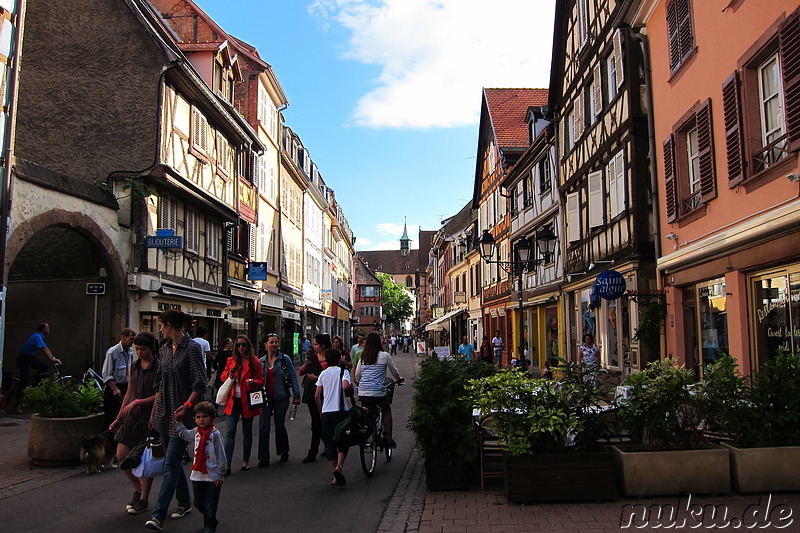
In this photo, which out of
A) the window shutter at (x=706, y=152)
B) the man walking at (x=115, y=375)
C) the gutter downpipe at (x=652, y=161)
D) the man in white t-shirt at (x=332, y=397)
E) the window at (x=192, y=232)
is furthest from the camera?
the window at (x=192, y=232)

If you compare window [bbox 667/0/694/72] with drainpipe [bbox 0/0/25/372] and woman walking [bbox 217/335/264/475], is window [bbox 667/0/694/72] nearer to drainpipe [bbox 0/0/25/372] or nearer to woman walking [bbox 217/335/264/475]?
woman walking [bbox 217/335/264/475]

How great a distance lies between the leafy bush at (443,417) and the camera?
6961mm

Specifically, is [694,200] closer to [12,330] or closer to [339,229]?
Answer: [12,330]

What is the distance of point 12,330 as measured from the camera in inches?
616

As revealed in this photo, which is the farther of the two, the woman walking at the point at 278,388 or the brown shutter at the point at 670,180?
the brown shutter at the point at 670,180

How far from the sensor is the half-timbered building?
1439 centimetres

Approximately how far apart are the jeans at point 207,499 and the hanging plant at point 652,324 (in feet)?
33.4

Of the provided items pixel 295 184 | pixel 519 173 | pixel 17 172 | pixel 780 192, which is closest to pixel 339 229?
pixel 295 184

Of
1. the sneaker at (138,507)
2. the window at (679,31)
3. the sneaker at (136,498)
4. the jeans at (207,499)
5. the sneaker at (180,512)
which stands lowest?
the sneaker at (180,512)

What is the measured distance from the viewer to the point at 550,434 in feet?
20.8

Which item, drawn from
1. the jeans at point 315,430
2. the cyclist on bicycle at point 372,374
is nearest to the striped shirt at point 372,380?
the cyclist on bicycle at point 372,374

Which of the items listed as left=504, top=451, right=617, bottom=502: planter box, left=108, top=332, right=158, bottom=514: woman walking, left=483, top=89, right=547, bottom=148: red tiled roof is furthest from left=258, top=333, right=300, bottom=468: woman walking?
left=483, top=89, right=547, bottom=148: red tiled roof

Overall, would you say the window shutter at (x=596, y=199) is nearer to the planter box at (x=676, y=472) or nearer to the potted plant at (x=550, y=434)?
the potted plant at (x=550, y=434)

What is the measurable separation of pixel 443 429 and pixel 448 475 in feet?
1.48
